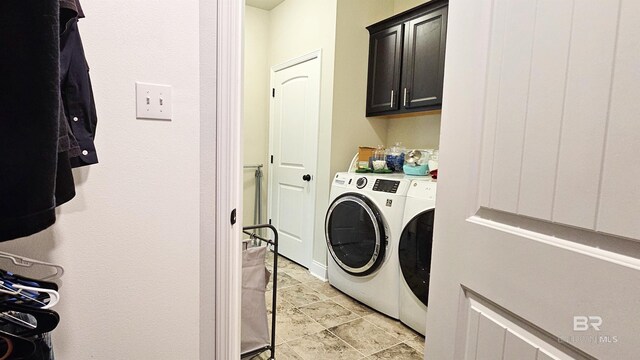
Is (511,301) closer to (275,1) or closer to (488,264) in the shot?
(488,264)

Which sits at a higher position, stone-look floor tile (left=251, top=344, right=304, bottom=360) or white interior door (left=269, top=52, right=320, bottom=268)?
white interior door (left=269, top=52, right=320, bottom=268)

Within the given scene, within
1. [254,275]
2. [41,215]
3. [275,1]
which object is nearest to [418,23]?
[275,1]

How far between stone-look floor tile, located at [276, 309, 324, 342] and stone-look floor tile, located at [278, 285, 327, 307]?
16cm

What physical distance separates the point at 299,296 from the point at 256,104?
2.30 metres

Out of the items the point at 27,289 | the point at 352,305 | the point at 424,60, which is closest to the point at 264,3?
the point at 424,60

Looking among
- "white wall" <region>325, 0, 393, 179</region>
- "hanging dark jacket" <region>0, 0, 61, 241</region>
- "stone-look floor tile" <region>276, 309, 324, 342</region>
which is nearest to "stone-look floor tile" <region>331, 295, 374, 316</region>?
"stone-look floor tile" <region>276, 309, 324, 342</region>

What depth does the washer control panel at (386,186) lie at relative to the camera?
90.9 inches

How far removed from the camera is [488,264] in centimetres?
77

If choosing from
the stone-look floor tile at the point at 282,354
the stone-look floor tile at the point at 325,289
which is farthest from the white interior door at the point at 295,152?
the stone-look floor tile at the point at 282,354

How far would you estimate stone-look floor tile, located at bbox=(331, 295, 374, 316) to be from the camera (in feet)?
8.13

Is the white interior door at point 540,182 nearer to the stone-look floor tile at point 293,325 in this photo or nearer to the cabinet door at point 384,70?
the stone-look floor tile at point 293,325

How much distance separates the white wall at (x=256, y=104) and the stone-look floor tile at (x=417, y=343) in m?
2.38

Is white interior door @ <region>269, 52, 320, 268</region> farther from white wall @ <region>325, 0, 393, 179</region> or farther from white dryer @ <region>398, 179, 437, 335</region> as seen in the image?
white dryer @ <region>398, 179, 437, 335</region>

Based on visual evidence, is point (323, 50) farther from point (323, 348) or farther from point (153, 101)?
point (323, 348)
